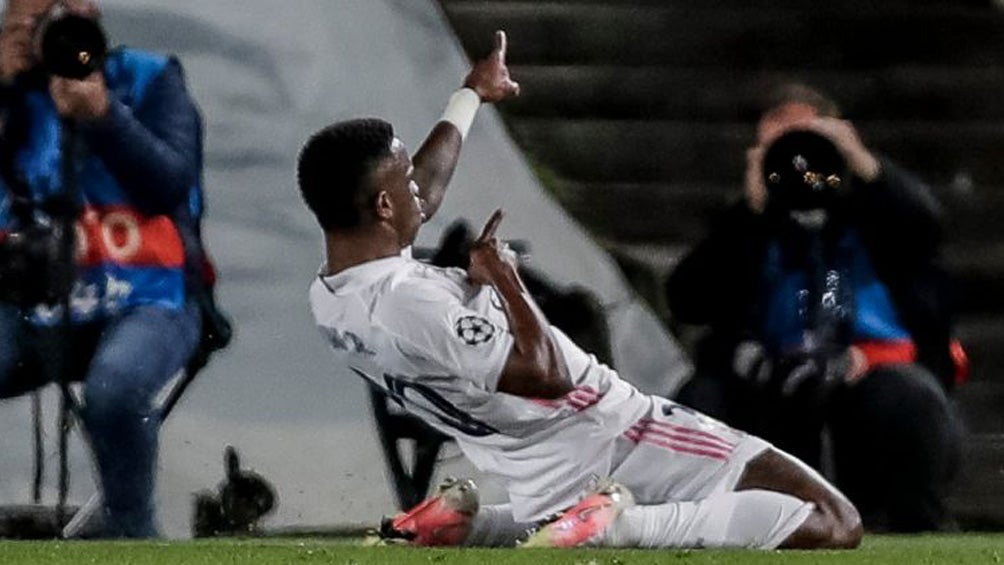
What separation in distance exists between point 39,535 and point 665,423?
1.69m

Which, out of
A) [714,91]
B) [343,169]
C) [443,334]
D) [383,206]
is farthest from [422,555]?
[714,91]

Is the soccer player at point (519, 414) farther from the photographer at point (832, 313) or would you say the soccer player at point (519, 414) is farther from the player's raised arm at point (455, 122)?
the photographer at point (832, 313)

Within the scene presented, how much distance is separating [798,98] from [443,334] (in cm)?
157

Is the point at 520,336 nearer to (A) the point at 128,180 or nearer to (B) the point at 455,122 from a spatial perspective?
(B) the point at 455,122

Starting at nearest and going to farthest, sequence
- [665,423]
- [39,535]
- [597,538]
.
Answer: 1. [597,538]
2. [665,423]
3. [39,535]

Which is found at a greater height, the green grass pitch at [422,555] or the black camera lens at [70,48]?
the black camera lens at [70,48]

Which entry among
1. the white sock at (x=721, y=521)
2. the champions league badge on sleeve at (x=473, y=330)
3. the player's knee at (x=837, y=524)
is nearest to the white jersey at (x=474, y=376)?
the champions league badge on sleeve at (x=473, y=330)

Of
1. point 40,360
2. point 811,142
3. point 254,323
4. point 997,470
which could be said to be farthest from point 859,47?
point 40,360

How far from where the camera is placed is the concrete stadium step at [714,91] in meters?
5.66

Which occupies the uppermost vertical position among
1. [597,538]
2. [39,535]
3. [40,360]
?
[597,538]

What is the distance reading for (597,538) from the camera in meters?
4.41

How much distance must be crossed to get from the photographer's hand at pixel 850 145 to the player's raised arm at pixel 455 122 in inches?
30.9

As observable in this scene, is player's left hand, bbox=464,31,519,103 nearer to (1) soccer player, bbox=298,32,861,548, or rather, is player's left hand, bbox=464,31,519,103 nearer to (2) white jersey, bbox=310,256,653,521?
(1) soccer player, bbox=298,32,861,548

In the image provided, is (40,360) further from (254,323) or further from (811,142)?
(811,142)
